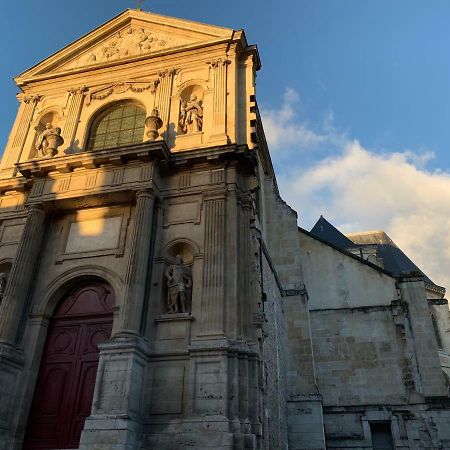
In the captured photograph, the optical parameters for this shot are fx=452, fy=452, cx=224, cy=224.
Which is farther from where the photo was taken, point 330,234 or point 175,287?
point 330,234

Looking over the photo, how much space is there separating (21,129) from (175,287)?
761cm

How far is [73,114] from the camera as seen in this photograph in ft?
42.3

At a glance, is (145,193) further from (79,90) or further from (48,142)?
(79,90)

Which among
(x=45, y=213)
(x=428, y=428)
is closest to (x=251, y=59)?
(x=45, y=213)

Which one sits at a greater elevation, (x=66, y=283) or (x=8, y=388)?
(x=66, y=283)

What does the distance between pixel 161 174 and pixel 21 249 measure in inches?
138

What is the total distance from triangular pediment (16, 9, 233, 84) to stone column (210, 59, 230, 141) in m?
1.28

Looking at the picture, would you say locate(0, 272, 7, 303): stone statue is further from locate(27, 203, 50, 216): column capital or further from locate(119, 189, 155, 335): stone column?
locate(119, 189, 155, 335): stone column

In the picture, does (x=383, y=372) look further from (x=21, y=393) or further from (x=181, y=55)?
(x=181, y=55)

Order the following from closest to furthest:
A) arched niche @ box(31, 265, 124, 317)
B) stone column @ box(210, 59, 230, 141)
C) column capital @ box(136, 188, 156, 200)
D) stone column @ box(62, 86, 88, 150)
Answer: arched niche @ box(31, 265, 124, 317), column capital @ box(136, 188, 156, 200), stone column @ box(210, 59, 230, 141), stone column @ box(62, 86, 88, 150)

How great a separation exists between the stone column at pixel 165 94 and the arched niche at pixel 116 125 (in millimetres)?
599

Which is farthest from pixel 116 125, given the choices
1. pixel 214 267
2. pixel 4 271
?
pixel 214 267

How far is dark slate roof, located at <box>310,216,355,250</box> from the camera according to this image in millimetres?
25672

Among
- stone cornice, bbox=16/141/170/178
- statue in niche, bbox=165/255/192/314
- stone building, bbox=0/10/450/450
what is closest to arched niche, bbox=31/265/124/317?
stone building, bbox=0/10/450/450
